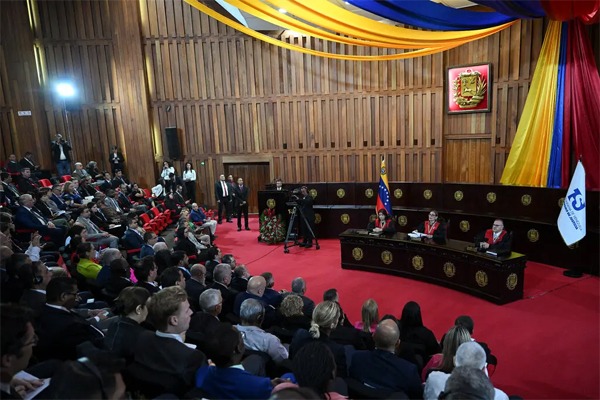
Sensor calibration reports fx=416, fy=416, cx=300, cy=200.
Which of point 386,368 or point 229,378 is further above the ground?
point 229,378

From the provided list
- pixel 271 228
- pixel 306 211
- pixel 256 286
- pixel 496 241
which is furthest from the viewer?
pixel 271 228

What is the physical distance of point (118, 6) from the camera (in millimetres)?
11477

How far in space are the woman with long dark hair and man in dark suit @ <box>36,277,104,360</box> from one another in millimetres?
9106

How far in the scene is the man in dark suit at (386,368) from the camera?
2307mm

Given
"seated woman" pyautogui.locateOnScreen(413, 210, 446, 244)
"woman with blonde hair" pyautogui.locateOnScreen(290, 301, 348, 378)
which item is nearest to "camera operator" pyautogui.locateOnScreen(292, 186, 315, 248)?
"seated woman" pyautogui.locateOnScreen(413, 210, 446, 244)

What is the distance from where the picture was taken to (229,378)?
6.31 ft

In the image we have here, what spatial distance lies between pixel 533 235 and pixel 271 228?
16.1 ft

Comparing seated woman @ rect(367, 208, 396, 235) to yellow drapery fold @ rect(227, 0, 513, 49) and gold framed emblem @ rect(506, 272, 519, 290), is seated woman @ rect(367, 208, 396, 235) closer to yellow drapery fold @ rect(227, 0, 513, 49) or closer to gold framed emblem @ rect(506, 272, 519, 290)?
gold framed emblem @ rect(506, 272, 519, 290)

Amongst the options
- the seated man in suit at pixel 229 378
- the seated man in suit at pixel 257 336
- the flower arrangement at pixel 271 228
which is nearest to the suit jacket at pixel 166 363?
the seated man in suit at pixel 229 378

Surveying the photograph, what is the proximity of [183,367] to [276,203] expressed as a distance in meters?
7.04

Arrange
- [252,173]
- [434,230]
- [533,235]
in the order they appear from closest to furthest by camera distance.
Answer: [434,230], [533,235], [252,173]

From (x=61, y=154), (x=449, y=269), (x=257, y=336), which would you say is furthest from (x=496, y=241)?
(x=61, y=154)

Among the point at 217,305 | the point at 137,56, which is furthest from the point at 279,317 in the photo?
the point at 137,56

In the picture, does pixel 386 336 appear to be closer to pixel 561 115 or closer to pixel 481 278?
pixel 481 278
